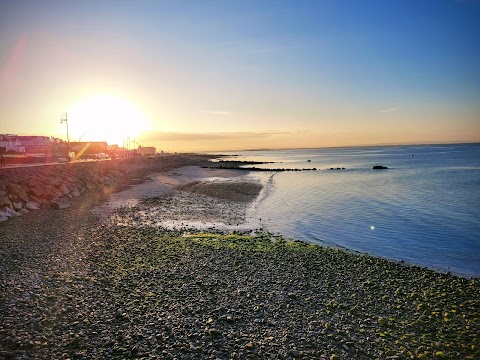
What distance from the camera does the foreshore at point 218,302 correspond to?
8.23m

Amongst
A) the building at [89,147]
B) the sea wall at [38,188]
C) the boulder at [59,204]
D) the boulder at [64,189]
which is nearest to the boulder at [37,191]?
the sea wall at [38,188]

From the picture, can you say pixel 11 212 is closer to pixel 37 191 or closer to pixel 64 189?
pixel 37 191

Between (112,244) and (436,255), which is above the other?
(112,244)

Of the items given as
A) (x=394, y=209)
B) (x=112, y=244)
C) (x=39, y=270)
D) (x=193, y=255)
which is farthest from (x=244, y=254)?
(x=394, y=209)

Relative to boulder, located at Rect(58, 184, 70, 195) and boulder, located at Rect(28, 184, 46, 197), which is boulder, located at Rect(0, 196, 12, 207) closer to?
boulder, located at Rect(28, 184, 46, 197)

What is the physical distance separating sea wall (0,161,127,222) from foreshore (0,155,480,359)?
7698mm

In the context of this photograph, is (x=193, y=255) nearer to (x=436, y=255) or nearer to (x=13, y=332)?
(x=13, y=332)

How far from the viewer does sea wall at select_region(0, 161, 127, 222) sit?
25.3m

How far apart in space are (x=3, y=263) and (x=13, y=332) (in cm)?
707

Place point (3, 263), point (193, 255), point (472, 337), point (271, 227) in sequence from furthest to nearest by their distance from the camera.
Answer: point (271, 227) → point (193, 255) → point (3, 263) → point (472, 337)

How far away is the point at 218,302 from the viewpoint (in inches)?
423

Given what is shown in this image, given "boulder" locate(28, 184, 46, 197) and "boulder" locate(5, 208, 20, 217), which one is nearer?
"boulder" locate(5, 208, 20, 217)

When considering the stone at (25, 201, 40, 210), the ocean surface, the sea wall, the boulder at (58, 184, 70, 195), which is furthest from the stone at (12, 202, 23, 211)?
the ocean surface

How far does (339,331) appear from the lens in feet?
29.7
